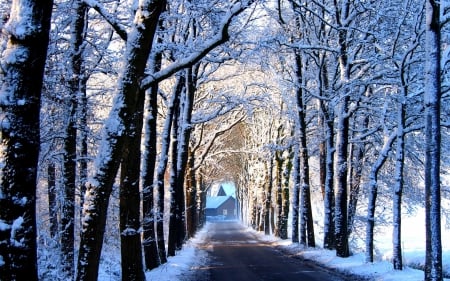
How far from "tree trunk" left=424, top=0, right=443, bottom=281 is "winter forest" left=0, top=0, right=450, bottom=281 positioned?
30 millimetres

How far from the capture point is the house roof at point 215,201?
128 metres

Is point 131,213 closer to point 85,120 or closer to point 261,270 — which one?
point 85,120

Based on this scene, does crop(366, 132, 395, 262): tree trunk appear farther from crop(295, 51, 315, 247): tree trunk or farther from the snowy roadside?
crop(295, 51, 315, 247): tree trunk

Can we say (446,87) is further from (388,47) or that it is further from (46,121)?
(46,121)

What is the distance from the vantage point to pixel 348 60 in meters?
18.0

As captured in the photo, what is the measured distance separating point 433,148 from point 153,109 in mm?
7629

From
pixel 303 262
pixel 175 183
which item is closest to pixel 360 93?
pixel 303 262

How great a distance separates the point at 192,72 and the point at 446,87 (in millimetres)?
10854

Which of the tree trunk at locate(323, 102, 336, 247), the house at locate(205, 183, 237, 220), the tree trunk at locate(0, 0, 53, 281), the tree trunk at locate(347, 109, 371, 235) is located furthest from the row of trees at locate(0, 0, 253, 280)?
the house at locate(205, 183, 237, 220)

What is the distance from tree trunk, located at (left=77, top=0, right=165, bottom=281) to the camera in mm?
7035

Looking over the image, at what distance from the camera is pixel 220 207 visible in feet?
426

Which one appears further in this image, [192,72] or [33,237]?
[192,72]

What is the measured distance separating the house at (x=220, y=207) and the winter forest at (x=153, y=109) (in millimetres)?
94937

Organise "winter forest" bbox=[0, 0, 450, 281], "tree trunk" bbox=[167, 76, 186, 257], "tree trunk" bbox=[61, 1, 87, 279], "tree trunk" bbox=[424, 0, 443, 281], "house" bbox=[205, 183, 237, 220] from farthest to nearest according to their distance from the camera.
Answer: "house" bbox=[205, 183, 237, 220] → "tree trunk" bbox=[167, 76, 186, 257] → "tree trunk" bbox=[61, 1, 87, 279] → "tree trunk" bbox=[424, 0, 443, 281] → "winter forest" bbox=[0, 0, 450, 281]
